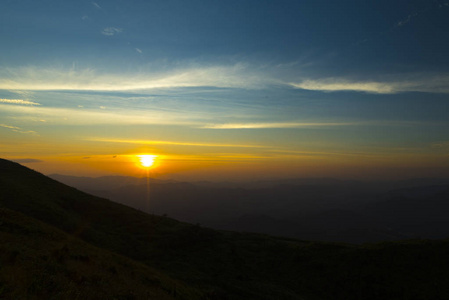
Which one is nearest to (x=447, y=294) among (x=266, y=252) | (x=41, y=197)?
(x=266, y=252)

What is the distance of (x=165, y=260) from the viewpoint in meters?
34.7

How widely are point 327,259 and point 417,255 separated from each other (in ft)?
36.2

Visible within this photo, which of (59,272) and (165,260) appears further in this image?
(165,260)

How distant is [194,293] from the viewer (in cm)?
2086

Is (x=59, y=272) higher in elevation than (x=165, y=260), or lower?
higher

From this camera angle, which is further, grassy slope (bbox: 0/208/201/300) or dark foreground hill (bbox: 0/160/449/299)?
dark foreground hill (bbox: 0/160/449/299)

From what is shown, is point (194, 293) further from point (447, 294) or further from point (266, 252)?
point (447, 294)

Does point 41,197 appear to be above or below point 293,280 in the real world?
above

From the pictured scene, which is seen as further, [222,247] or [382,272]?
[222,247]

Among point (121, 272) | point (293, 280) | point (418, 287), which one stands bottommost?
point (293, 280)

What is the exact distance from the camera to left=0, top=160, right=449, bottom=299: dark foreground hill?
14930mm

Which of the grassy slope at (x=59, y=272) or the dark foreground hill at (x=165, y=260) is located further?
the dark foreground hill at (x=165, y=260)

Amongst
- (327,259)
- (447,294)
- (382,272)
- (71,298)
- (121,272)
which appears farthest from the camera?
(327,259)

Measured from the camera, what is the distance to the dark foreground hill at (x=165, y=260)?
14.9 meters
